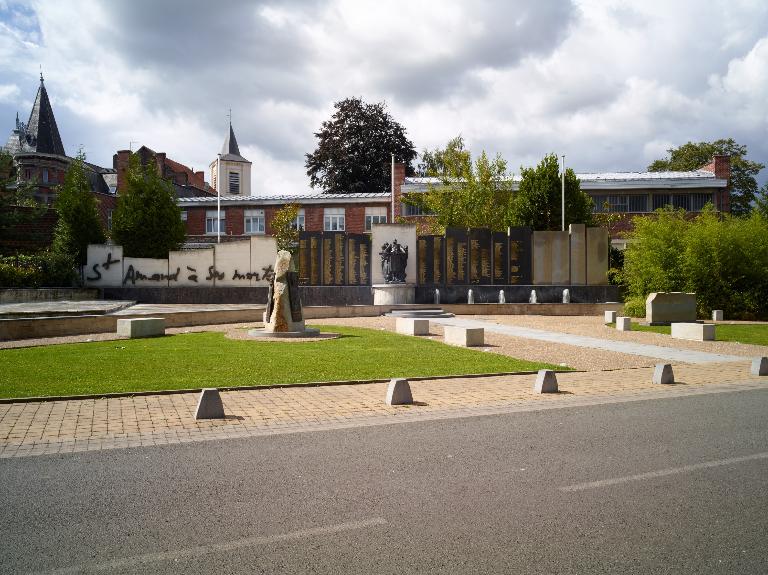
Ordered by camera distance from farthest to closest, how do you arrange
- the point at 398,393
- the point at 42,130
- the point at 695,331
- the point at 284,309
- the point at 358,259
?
the point at 42,130 → the point at 358,259 → the point at 695,331 → the point at 284,309 → the point at 398,393

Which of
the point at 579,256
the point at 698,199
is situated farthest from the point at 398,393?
the point at 698,199

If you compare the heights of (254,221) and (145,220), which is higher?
(254,221)

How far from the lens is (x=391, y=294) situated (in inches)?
1172

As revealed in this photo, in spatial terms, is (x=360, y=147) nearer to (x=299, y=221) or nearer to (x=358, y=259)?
(x=299, y=221)

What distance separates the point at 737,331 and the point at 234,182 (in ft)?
233

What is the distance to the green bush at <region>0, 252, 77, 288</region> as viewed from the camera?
2959cm

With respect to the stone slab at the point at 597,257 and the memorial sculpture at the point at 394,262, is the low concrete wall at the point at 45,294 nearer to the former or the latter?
the memorial sculpture at the point at 394,262

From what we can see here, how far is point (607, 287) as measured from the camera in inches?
1245

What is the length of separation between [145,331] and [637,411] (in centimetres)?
1413

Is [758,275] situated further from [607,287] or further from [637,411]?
[637,411]

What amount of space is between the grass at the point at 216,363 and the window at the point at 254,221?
123ft

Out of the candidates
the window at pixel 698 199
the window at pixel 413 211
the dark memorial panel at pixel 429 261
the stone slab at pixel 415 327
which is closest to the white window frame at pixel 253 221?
the window at pixel 413 211

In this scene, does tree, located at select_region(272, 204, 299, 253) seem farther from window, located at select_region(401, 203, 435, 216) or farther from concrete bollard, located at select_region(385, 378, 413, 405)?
concrete bollard, located at select_region(385, 378, 413, 405)

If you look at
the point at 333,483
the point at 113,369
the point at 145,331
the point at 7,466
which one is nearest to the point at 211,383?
the point at 113,369
